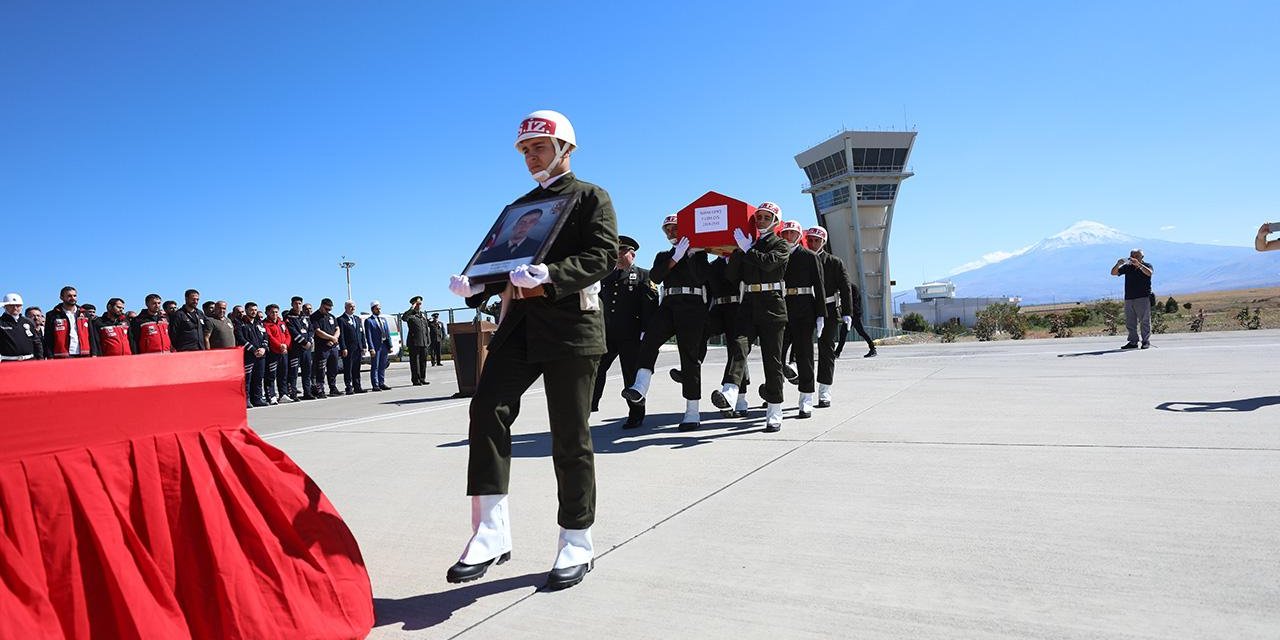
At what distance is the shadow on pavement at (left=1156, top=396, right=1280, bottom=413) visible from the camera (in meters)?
6.29

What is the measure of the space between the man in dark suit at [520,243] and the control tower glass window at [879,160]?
272 feet

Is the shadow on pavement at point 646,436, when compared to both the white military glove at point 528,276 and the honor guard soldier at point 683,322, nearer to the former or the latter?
the honor guard soldier at point 683,322

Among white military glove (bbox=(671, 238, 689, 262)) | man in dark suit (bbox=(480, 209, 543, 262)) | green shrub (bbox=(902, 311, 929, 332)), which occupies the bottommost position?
green shrub (bbox=(902, 311, 929, 332))

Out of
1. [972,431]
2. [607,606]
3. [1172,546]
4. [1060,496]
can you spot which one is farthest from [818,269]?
[607,606]

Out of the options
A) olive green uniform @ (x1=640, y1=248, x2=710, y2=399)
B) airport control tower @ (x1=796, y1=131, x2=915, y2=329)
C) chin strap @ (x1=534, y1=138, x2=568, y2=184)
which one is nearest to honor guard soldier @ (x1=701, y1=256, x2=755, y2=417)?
olive green uniform @ (x1=640, y1=248, x2=710, y2=399)

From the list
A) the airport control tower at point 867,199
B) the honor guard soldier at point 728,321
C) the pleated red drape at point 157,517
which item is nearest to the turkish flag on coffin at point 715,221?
the honor guard soldier at point 728,321

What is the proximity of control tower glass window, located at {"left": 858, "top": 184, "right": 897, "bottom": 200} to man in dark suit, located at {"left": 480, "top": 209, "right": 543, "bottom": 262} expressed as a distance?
83191 mm

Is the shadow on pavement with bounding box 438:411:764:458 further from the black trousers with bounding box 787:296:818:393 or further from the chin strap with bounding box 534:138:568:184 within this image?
the chin strap with bounding box 534:138:568:184

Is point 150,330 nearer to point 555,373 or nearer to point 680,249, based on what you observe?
point 680,249

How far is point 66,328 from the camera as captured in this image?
12.1 metres

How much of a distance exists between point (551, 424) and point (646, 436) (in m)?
3.70

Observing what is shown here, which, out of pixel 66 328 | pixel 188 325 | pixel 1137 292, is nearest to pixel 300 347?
pixel 188 325

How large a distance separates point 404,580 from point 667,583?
3.74ft

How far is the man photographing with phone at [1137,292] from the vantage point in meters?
13.2
